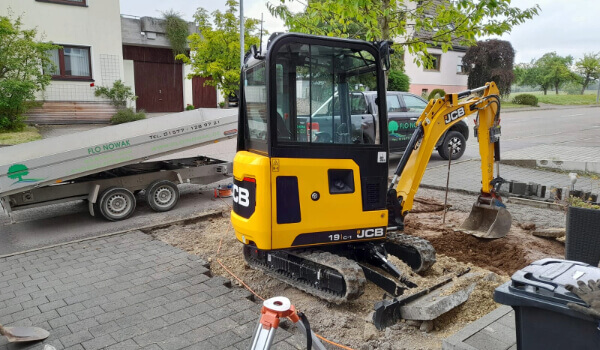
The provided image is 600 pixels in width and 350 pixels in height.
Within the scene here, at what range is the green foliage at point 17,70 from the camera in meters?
16.7

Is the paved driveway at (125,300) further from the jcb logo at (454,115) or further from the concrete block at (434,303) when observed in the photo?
the jcb logo at (454,115)

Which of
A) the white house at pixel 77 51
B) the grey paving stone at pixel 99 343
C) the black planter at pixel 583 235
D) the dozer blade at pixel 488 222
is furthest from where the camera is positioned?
the white house at pixel 77 51

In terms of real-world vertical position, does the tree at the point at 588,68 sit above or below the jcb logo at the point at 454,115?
above

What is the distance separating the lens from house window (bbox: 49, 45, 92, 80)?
20.3m

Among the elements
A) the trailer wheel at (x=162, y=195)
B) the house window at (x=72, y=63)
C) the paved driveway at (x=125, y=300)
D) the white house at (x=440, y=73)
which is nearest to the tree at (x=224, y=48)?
the house window at (x=72, y=63)

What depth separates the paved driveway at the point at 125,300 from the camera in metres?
3.93

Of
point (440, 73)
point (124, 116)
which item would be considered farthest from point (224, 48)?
point (440, 73)

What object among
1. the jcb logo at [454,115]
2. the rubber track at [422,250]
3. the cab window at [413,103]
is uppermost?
the cab window at [413,103]

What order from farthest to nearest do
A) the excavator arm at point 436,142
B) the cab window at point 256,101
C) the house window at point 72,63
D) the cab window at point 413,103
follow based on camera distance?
the house window at point 72,63 → the cab window at point 413,103 → the excavator arm at point 436,142 → the cab window at point 256,101

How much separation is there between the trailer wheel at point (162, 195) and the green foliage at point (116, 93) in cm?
1491

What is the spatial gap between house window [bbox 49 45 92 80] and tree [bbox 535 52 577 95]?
48.2 metres

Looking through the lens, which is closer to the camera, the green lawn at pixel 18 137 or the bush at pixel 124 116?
the green lawn at pixel 18 137

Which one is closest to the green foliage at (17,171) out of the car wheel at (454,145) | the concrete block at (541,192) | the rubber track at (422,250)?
the rubber track at (422,250)

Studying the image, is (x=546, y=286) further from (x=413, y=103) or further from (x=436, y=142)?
(x=413, y=103)
